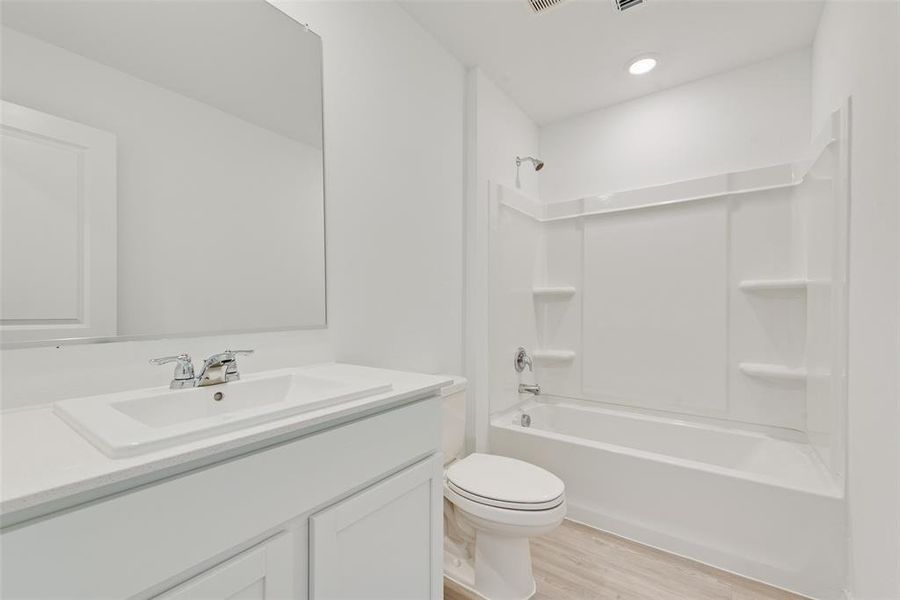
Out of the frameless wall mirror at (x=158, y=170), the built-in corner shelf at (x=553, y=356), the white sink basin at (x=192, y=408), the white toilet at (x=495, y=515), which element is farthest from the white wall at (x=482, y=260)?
the white sink basin at (x=192, y=408)

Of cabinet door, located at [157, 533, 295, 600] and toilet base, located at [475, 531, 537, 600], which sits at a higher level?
cabinet door, located at [157, 533, 295, 600]

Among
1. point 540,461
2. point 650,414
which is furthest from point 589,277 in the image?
point 540,461

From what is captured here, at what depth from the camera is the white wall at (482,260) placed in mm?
2221

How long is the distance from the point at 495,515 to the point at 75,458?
123 centimetres

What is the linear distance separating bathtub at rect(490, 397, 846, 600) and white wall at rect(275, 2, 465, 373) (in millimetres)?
805

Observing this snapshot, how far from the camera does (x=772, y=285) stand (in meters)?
2.06

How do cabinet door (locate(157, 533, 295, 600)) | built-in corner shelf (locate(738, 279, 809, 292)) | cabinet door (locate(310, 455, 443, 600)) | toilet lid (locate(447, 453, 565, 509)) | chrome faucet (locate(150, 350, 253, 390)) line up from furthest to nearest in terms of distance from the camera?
built-in corner shelf (locate(738, 279, 809, 292)), toilet lid (locate(447, 453, 565, 509)), chrome faucet (locate(150, 350, 253, 390)), cabinet door (locate(310, 455, 443, 600)), cabinet door (locate(157, 533, 295, 600))

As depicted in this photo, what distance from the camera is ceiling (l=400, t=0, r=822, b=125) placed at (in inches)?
71.3

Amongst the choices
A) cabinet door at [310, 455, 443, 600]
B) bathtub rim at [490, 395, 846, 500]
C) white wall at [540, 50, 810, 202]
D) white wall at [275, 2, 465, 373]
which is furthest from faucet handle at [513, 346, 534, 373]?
cabinet door at [310, 455, 443, 600]

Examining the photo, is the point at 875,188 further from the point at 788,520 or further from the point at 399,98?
the point at 399,98

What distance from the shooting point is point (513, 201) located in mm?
2541

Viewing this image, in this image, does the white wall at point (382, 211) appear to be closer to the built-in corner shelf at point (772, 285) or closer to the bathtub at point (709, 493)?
the bathtub at point (709, 493)

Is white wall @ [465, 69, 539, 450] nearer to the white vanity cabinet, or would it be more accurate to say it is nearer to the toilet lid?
the toilet lid

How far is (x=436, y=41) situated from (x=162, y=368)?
1926mm
